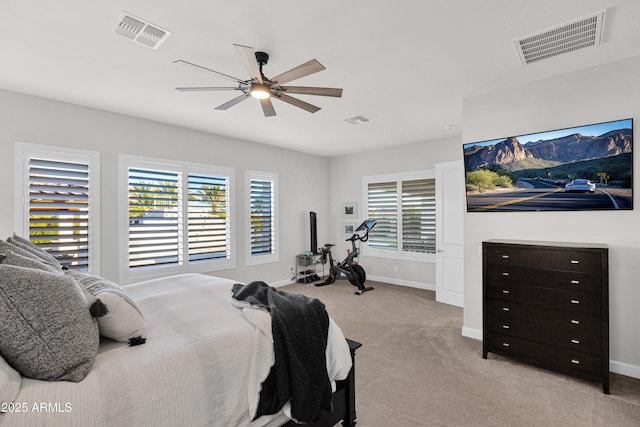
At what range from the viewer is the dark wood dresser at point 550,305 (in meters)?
2.52

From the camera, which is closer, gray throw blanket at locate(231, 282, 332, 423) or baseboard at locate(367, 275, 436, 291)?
gray throw blanket at locate(231, 282, 332, 423)

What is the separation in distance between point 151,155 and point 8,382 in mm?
3816

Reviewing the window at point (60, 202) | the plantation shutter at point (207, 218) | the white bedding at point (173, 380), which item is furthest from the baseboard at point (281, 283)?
the white bedding at point (173, 380)

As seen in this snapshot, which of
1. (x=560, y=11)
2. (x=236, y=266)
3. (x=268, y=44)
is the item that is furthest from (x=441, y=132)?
(x=236, y=266)

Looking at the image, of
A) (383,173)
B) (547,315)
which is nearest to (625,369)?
(547,315)

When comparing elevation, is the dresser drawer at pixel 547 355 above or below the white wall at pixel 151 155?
below

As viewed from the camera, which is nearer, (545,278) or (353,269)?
(545,278)

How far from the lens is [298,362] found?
1700mm

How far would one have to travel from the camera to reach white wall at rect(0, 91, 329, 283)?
3.38m

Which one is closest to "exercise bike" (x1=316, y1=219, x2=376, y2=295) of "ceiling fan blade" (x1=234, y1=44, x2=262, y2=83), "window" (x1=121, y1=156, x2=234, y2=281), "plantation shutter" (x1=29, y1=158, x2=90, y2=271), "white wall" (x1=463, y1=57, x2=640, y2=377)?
"window" (x1=121, y1=156, x2=234, y2=281)

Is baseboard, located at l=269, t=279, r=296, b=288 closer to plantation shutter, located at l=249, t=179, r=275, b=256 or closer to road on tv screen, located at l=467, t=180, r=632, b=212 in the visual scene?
plantation shutter, located at l=249, t=179, r=275, b=256

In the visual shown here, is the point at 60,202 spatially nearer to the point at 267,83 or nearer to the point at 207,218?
the point at 207,218

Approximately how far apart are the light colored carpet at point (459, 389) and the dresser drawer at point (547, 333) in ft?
0.98

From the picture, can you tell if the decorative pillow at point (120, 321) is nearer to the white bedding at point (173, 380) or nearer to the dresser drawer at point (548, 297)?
the white bedding at point (173, 380)
